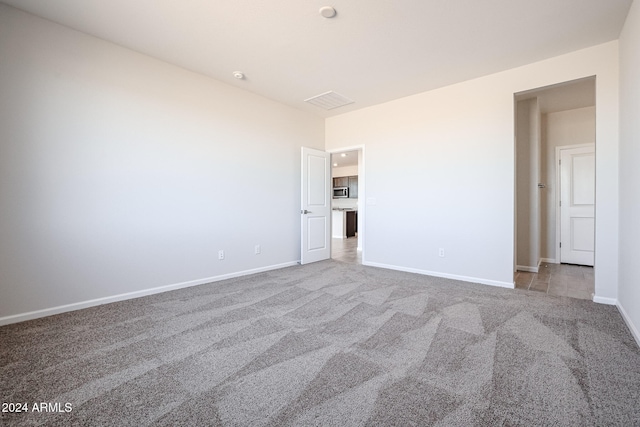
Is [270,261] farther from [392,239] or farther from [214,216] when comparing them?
[392,239]

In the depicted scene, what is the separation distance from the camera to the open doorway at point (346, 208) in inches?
247

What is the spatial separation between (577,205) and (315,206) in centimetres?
454

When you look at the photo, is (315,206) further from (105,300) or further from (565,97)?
(565,97)

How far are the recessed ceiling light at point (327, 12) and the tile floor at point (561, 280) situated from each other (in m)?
3.75

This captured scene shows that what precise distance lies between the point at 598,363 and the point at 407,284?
1.91 meters

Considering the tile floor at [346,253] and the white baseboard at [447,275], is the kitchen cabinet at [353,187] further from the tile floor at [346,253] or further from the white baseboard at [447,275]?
the white baseboard at [447,275]

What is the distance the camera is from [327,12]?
2.35m

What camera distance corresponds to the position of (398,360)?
1786 mm

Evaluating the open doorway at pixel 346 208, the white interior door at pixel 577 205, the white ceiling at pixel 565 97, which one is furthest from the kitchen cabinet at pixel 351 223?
the white ceiling at pixel 565 97

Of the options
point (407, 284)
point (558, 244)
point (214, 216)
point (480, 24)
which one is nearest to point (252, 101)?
point (214, 216)

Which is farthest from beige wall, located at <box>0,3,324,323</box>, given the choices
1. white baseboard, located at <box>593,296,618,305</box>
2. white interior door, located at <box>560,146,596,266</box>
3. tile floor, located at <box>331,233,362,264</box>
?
white interior door, located at <box>560,146,596,266</box>

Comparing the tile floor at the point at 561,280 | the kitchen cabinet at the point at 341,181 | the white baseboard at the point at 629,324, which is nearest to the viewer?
the white baseboard at the point at 629,324

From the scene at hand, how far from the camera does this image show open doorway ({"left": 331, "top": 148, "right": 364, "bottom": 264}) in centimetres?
627

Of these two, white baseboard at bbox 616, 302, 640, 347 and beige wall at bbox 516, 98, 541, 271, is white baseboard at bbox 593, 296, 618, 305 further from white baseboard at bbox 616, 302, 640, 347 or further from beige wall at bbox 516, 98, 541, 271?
beige wall at bbox 516, 98, 541, 271
